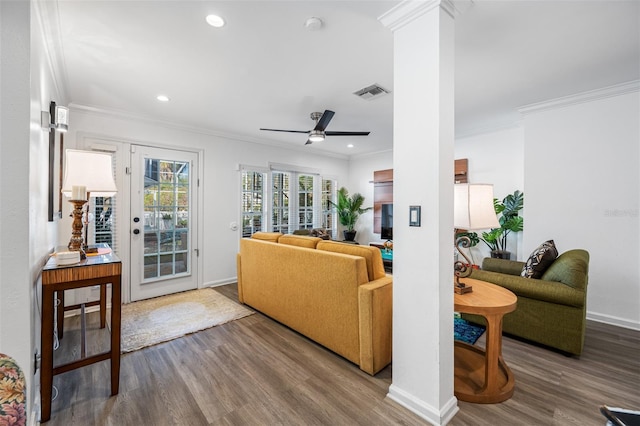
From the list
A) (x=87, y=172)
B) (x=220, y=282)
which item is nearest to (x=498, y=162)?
(x=220, y=282)

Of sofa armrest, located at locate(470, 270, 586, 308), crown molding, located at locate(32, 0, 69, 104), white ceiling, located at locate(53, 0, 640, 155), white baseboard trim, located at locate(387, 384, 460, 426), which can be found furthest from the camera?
sofa armrest, located at locate(470, 270, 586, 308)

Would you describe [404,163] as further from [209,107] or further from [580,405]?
[209,107]

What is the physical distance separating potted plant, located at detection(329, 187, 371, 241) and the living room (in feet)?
3.25

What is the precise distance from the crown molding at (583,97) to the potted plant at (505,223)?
47.6 inches

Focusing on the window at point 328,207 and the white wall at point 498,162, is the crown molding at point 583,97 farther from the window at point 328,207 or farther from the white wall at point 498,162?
the window at point 328,207

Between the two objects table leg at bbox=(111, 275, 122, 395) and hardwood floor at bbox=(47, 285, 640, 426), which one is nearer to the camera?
hardwood floor at bbox=(47, 285, 640, 426)

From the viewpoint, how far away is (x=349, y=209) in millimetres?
6543

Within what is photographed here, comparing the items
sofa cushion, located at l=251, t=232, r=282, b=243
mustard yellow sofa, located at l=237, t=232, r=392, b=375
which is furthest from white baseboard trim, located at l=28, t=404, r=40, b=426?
sofa cushion, located at l=251, t=232, r=282, b=243

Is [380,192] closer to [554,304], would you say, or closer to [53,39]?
[554,304]

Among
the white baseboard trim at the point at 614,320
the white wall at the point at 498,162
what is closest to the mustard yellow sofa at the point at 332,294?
the white baseboard trim at the point at 614,320

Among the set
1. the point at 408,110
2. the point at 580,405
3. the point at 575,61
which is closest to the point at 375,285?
the point at 408,110

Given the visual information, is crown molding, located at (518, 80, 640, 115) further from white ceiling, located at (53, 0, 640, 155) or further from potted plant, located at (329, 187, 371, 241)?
potted plant, located at (329, 187, 371, 241)

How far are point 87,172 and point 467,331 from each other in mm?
3658

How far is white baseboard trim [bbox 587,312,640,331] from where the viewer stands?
290cm
